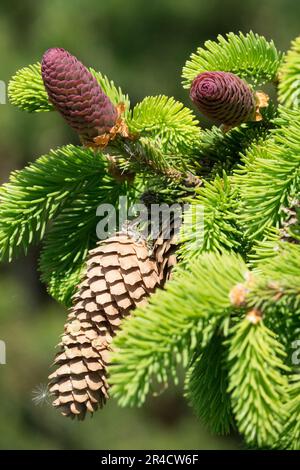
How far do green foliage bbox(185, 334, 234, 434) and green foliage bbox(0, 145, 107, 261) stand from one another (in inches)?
9.3

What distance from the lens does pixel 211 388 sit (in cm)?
71

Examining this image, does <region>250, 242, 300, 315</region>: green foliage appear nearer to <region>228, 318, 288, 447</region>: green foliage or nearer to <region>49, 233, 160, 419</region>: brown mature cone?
<region>228, 318, 288, 447</region>: green foliage

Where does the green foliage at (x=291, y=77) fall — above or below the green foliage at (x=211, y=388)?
Result: above

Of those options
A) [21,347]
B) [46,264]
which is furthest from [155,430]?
[46,264]

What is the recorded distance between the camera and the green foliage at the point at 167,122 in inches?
32.4

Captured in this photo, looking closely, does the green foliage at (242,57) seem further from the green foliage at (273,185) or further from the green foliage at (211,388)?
the green foliage at (211,388)

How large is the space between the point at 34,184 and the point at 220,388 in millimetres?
310

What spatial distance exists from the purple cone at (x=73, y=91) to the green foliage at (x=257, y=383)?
11.1 inches

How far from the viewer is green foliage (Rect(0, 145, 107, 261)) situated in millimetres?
836

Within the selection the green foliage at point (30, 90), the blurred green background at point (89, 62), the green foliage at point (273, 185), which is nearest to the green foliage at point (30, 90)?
the green foliage at point (30, 90)

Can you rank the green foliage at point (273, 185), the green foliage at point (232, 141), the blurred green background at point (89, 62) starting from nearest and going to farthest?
the green foliage at point (273, 185), the green foliage at point (232, 141), the blurred green background at point (89, 62)

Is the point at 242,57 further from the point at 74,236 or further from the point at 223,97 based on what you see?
the point at 74,236
